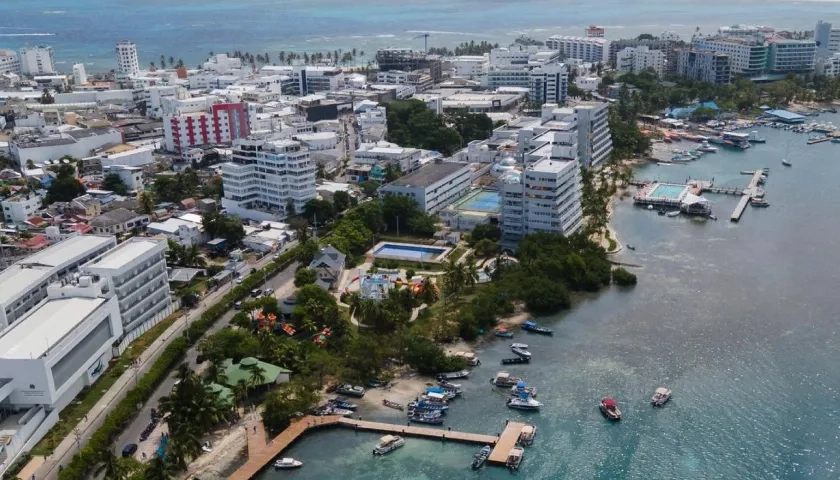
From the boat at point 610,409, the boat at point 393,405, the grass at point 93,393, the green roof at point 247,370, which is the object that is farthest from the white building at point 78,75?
the boat at point 610,409

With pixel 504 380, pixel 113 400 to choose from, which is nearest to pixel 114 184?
pixel 113 400

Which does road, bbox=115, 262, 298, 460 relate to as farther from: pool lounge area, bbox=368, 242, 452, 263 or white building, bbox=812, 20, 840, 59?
white building, bbox=812, 20, 840, 59

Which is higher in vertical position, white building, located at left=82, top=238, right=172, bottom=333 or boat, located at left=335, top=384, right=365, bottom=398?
white building, located at left=82, top=238, right=172, bottom=333

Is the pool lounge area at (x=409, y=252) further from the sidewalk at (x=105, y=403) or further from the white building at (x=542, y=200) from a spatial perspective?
the sidewalk at (x=105, y=403)

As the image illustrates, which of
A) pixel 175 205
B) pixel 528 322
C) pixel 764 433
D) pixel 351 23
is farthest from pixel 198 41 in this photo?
pixel 764 433

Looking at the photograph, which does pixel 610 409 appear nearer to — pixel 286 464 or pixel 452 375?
pixel 452 375

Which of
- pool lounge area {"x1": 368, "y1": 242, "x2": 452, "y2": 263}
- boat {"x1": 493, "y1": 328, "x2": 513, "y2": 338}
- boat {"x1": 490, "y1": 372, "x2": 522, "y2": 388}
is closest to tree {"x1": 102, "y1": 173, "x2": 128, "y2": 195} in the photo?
pool lounge area {"x1": 368, "y1": 242, "x2": 452, "y2": 263}
